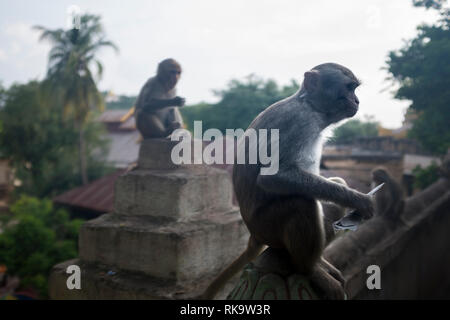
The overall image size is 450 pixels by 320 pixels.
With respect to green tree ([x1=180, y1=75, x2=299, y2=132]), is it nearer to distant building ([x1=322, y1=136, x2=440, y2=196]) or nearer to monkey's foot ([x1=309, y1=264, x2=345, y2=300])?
distant building ([x1=322, y1=136, x2=440, y2=196])

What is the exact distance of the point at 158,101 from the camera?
3709 millimetres

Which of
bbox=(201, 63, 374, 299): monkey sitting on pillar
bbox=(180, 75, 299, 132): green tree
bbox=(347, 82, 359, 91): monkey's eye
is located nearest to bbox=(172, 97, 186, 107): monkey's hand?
bbox=(201, 63, 374, 299): monkey sitting on pillar

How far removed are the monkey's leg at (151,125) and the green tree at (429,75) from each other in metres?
3.92

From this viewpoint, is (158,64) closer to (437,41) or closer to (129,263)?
(129,263)

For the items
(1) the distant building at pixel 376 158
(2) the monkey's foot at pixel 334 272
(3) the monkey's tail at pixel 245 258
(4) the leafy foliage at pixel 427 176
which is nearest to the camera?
(2) the monkey's foot at pixel 334 272

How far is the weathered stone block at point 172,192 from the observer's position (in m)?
3.43

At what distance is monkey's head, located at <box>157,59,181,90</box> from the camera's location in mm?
3752

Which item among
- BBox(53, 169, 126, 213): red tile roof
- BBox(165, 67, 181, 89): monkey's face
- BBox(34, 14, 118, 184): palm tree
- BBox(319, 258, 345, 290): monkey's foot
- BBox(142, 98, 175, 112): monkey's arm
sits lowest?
BBox(53, 169, 126, 213): red tile roof

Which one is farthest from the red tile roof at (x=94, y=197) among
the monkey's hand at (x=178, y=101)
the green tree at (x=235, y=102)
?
the monkey's hand at (x=178, y=101)

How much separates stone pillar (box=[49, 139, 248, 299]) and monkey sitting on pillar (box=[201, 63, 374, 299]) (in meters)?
1.45

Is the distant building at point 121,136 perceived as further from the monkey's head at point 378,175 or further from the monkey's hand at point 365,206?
the monkey's hand at point 365,206

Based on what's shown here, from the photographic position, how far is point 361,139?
42.5 feet
